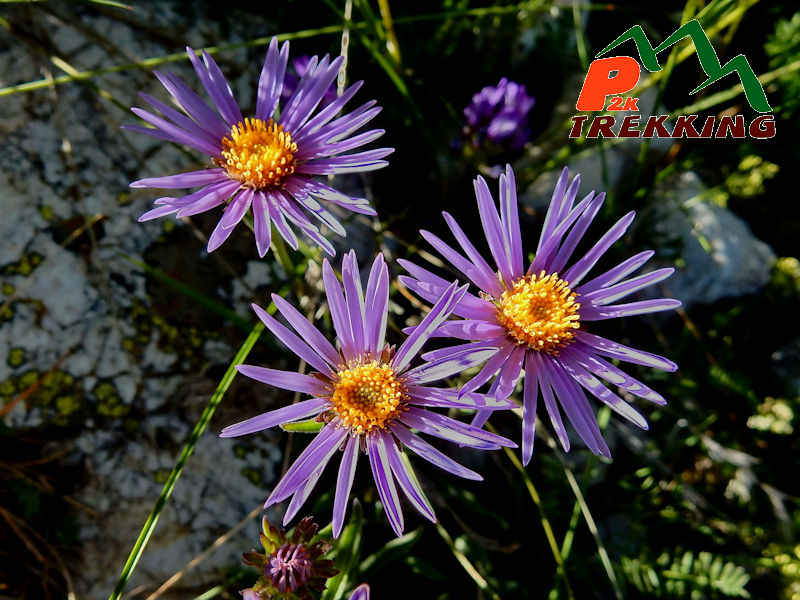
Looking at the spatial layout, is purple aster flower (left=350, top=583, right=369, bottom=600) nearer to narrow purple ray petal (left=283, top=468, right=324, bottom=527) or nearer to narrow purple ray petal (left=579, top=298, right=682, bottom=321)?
narrow purple ray petal (left=283, top=468, right=324, bottom=527)

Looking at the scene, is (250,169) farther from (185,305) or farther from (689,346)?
(689,346)

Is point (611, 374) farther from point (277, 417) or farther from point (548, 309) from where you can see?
point (277, 417)

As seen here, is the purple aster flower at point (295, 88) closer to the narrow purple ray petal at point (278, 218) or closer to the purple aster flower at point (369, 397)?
the narrow purple ray petal at point (278, 218)

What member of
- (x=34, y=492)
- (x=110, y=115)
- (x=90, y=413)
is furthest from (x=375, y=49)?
(x=34, y=492)

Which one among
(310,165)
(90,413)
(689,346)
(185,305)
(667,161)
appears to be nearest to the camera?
(310,165)

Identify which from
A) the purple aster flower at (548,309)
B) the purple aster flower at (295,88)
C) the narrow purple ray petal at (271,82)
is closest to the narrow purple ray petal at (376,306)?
the purple aster flower at (548,309)

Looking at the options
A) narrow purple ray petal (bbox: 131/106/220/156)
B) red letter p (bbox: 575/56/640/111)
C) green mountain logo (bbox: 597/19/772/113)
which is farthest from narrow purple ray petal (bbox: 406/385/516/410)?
green mountain logo (bbox: 597/19/772/113)
